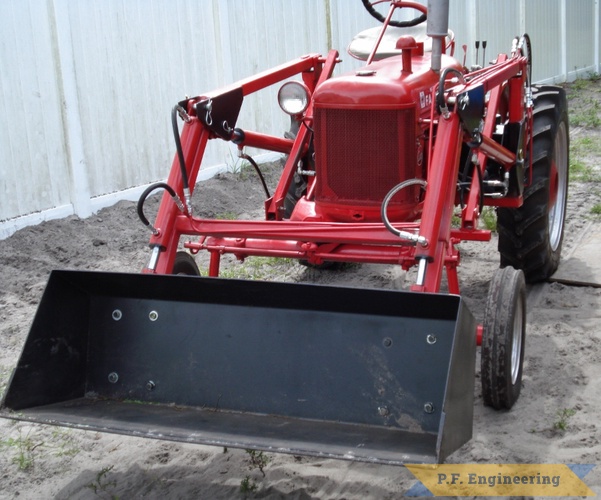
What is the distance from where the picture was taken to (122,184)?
278 inches

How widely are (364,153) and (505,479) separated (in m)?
1.62

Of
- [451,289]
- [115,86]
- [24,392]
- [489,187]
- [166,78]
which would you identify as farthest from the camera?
[166,78]

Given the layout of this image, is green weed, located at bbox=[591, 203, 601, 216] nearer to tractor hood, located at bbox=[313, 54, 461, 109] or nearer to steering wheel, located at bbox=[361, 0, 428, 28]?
steering wheel, located at bbox=[361, 0, 428, 28]

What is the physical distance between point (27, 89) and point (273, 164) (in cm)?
310

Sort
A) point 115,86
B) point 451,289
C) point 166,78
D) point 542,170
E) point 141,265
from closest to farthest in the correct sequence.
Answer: point 451,289 → point 542,170 → point 141,265 → point 115,86 → point 166,78

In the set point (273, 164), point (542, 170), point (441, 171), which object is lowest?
point (273, 164)

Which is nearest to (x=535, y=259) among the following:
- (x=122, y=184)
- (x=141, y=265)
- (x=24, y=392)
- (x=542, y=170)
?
(x=542, y=170)

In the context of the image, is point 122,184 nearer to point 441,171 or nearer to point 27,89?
point 27,89

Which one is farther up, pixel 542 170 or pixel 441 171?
pixel 441 171

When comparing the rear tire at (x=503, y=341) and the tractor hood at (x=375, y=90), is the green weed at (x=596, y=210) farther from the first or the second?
the rear tire at (x=503, y=341)

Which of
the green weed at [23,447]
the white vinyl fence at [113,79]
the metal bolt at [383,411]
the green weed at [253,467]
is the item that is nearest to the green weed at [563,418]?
the metal bolt at [383,411]

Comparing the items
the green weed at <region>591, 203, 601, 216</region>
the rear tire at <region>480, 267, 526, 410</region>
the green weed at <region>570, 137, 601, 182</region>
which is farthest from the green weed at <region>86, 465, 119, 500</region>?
the green weed at <region>570, 137, 601, 182</region>

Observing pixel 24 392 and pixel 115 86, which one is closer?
pixel 24 392

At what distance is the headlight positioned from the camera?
14.2 ft
